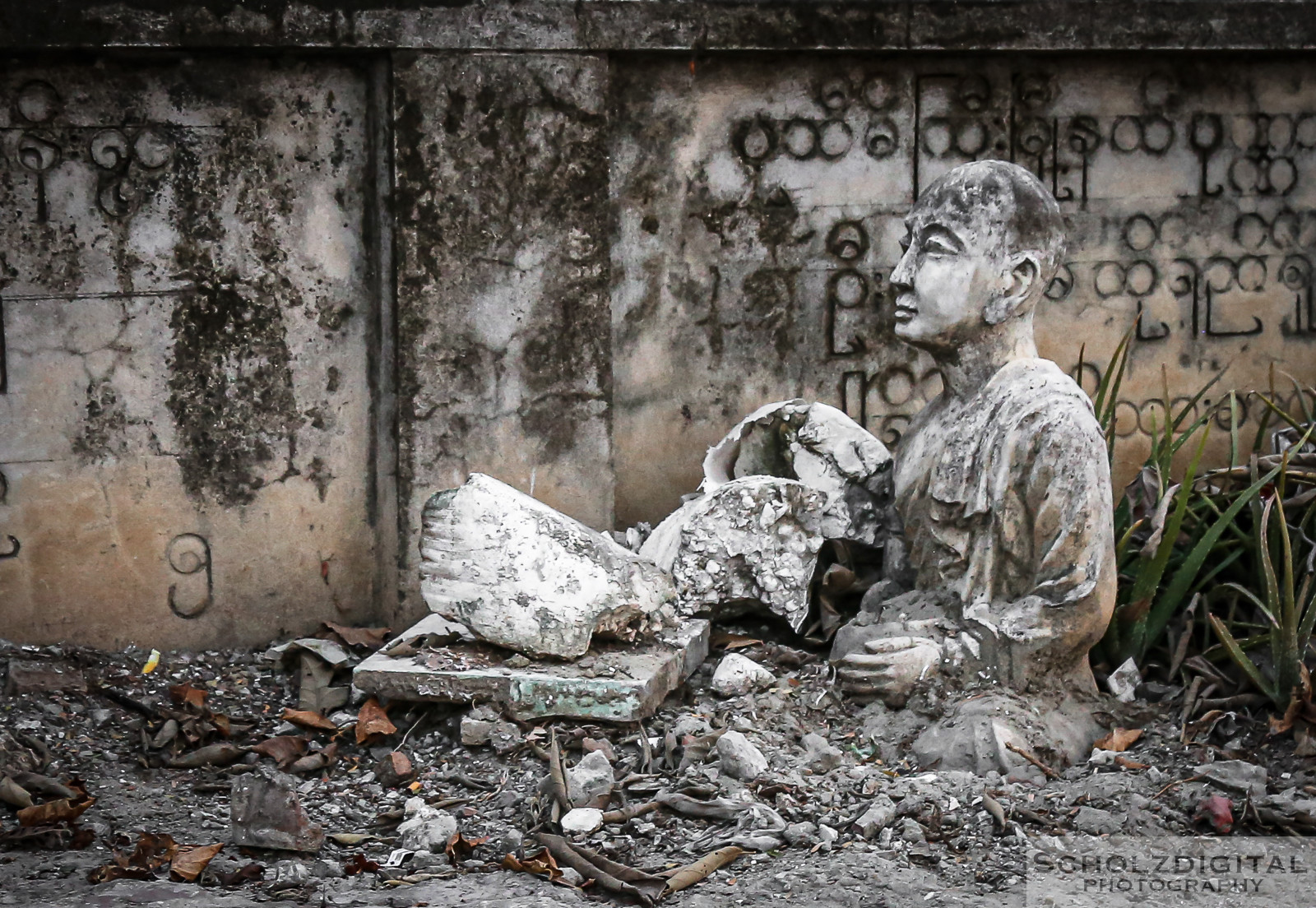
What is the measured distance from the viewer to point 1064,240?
13.0 ft

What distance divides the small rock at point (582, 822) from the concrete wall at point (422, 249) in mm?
1435

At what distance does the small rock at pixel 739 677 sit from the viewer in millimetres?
Answer: 4086

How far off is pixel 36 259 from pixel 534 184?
1.47 metres

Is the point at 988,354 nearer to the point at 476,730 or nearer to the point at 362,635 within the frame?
the point at 476,730

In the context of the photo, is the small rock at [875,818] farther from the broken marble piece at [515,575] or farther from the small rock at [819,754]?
the broken marble piece at [515,575]

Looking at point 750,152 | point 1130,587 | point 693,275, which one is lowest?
point 1130,587

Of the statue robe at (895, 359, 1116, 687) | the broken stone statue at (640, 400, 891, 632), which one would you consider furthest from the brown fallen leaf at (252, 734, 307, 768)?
the statue robe at (895, 359, 1116, 687)

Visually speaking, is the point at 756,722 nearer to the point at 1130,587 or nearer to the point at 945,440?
the point at 945,440

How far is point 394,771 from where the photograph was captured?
3.78 metres

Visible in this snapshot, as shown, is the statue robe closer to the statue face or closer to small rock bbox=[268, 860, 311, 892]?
Result: the statue face

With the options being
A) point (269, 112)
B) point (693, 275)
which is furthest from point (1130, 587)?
point (269, 112)

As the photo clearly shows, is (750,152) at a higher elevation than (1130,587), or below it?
higher

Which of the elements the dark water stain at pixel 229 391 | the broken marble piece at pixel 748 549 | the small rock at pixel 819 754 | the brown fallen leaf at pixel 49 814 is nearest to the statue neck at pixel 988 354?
the broken marble piece at pixel 748 549

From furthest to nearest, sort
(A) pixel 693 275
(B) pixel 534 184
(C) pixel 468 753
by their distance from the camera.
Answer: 1. (A) pixel 693 275
2. (B) pixel 534 184
3. (C) pixel 468 753
